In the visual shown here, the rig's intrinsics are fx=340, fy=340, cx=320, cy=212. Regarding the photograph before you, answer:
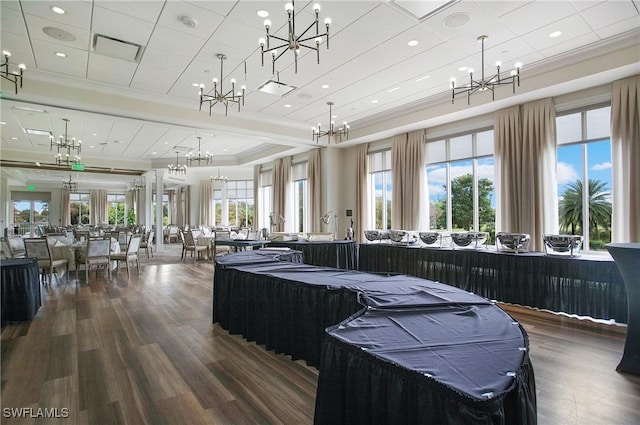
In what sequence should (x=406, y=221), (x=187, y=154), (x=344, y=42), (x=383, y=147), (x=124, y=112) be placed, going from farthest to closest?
(x=187, y=154), (x=383, y=147), (x=406, y=221), (x=124, y=112), (x=344, y=42)

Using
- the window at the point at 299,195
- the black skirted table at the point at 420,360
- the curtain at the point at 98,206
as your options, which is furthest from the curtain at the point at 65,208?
the black skirted table at the point at 420,360

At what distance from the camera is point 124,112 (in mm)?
6547

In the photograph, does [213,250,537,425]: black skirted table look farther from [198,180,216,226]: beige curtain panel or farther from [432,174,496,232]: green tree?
[198,180,216,226]: beige curtain panel

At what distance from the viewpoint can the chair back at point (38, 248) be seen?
620 centimetres

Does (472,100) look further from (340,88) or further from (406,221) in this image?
(406,221)

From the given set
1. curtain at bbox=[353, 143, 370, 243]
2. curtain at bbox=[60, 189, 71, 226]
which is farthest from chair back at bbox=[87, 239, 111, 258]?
curtain at bbox=[60, 189, 71, 226]

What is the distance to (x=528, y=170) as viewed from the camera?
6.20m

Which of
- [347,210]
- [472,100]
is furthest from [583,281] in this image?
[347,210]

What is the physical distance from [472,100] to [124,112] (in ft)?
22.0

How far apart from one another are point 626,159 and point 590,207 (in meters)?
1.03

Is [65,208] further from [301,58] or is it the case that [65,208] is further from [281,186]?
[301,58]

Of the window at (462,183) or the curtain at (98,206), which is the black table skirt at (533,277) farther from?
the curtain at (98,206)

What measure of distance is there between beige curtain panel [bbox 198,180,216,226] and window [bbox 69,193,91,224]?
30.6 ft

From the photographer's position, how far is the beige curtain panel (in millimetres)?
17812
